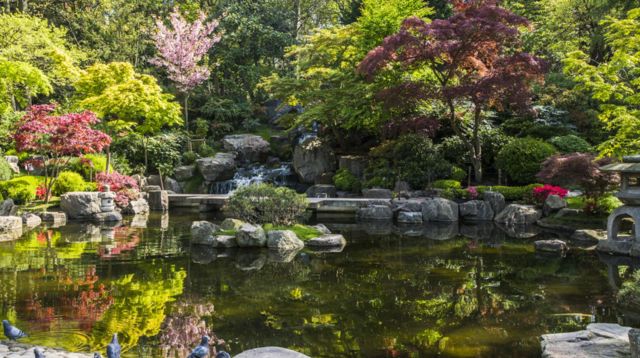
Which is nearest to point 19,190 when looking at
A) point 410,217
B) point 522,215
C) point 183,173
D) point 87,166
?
point 87,166

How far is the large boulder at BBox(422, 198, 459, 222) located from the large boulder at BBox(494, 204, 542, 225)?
5.07 feet

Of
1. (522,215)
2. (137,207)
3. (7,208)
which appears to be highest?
(522,215)

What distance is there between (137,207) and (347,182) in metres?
7.83

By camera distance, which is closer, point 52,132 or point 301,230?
point 301,230

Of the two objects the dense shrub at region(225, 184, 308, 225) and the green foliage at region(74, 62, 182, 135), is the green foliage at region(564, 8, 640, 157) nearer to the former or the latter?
the dense shrub at region(225, 184, 308, 225)

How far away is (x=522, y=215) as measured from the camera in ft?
52.5

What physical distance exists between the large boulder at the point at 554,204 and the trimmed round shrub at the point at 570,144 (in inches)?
140

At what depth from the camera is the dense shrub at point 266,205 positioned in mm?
13125

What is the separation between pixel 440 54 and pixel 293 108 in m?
13.1

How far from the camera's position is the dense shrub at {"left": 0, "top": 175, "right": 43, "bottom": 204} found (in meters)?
17.0

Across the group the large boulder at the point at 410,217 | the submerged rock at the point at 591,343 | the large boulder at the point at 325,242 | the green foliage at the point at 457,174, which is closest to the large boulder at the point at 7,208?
the large boulder at the point at 325,242

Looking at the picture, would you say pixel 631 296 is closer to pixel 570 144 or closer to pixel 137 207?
pixel 570 144

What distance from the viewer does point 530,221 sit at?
52.3 ft

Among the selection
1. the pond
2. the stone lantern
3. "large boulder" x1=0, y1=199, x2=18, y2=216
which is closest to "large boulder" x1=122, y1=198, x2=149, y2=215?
the stone lantern
